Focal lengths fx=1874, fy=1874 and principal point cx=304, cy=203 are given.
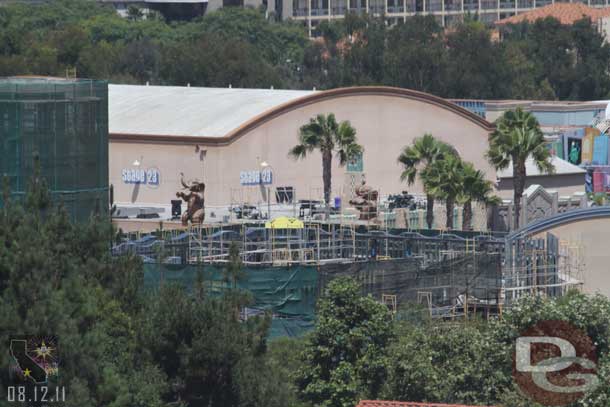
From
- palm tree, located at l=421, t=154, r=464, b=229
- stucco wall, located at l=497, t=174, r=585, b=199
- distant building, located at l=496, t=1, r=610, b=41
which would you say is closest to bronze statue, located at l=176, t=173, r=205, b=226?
palm tree, located at l=421, t=154, r=464, b=229

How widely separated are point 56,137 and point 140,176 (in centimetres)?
3164

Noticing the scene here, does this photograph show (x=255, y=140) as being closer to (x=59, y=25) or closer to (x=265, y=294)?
(x=265, y=294)

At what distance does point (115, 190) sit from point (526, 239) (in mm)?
35799

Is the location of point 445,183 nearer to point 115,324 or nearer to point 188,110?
point 188,110

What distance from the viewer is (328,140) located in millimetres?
88000

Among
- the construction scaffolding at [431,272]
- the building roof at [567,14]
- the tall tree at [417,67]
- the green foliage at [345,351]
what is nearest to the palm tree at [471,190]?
the construction scaffolding at [431,272]

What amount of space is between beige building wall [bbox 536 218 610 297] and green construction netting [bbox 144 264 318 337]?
30.5ft

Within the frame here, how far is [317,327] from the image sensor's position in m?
49.0

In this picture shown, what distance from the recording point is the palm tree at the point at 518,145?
3209 inches

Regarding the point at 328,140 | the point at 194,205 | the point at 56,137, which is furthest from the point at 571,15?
the point at 56,137

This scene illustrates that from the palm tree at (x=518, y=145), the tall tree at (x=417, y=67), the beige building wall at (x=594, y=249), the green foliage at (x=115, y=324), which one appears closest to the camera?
the green foliage at (x=115, y=324)

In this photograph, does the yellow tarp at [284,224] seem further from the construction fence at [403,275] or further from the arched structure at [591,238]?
the arched structure at [591,238]

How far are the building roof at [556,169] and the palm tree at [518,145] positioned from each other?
17600 mm

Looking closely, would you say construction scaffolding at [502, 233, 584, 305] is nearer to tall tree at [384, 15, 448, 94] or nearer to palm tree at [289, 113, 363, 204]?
palm tree at [289, 113, 363, 204]
